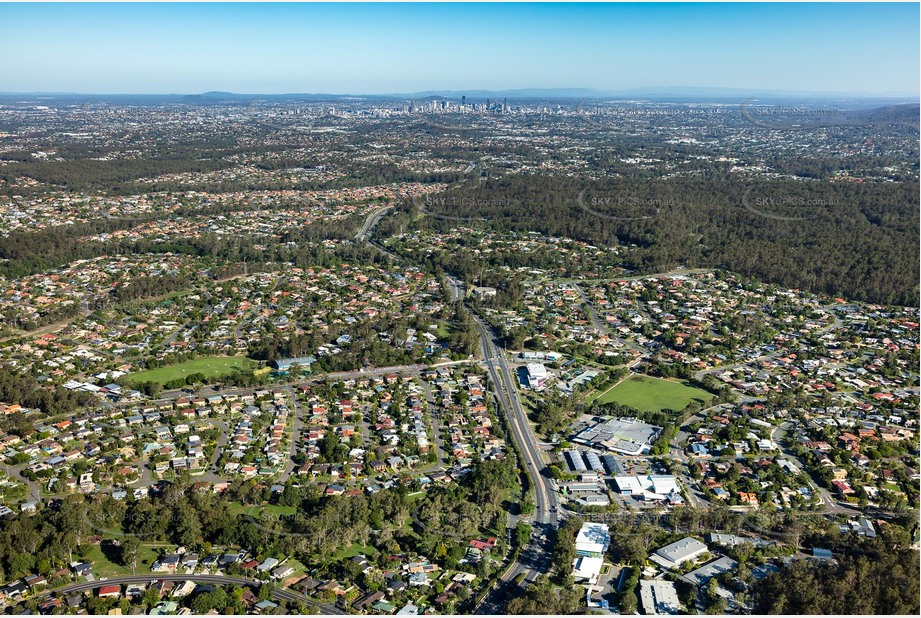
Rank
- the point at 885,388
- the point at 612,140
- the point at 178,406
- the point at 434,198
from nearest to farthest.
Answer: the point at 178,406 → the point at 885,388 → the point at 434,198 → the point at 612,140

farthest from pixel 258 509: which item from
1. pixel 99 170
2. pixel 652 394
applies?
pixel 99 170

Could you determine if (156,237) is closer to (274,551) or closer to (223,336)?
(223,336)

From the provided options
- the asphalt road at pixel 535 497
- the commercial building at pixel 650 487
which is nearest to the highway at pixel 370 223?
the asphalt road at pixel 535 497

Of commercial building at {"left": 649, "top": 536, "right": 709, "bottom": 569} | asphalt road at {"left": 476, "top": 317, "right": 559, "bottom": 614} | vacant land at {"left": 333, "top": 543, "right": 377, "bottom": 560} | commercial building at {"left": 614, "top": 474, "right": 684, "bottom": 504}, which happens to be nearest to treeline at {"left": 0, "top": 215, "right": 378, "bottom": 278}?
Result: asphalt road at {"left": 476, "top": 317, "right": 559, "bottom": 614}

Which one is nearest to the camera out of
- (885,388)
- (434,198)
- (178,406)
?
(178,406)

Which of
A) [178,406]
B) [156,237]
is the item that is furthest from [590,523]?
[156,237]
